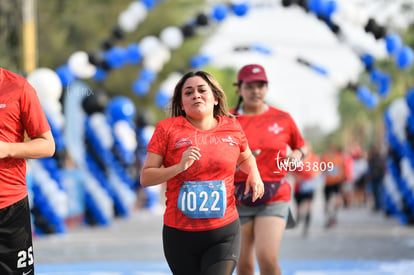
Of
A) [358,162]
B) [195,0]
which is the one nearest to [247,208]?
[358,162]

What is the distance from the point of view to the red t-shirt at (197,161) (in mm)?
4457

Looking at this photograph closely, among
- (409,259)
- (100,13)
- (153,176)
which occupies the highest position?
(100,13)

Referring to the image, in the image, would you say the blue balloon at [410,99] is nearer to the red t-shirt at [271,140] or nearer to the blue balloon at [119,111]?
the blue balloon at [119,111]

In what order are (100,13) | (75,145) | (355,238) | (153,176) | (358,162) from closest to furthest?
(153,176), (355,238), (75,145), (358,162), (100,13)

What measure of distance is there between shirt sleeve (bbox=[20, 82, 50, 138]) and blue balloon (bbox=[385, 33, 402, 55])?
11274 mm

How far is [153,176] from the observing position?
14.4 feet

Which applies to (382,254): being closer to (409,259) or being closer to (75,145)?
(409,259)

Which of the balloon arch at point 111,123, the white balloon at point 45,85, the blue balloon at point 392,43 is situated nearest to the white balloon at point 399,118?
the balloon arch at point 111,123

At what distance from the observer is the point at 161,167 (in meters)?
4.51

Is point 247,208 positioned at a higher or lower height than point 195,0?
lower

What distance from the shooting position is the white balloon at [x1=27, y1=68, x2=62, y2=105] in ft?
43.2

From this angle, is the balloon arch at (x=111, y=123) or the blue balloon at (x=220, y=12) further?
the blue balloon at (x=220, y=12)

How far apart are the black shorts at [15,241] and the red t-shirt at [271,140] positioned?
7.38ft

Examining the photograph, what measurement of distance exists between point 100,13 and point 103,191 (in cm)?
2167
